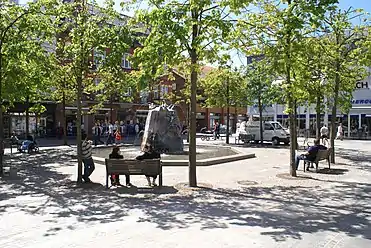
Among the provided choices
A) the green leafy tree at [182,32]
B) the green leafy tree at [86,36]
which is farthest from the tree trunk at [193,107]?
the green leafy tree at [86,36]

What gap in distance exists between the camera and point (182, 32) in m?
9.26

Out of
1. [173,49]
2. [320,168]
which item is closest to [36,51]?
[173,49]

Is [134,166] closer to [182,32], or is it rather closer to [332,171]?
[182,32]

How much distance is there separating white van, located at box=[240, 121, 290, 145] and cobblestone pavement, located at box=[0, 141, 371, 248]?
649 inches

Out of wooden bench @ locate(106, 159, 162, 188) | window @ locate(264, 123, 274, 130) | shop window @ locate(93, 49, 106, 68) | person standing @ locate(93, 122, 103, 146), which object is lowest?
wooden bench @ locate(106, 159, 162, 188)

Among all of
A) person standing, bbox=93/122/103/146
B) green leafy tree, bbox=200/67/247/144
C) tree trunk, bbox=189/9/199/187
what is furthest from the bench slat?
green leafy tree, bbox=200/67/247/144

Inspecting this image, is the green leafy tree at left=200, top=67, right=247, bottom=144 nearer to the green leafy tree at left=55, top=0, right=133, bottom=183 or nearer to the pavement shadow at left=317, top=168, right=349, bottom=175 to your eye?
the pavement shadow at left=317, top=168, right=349, bottom=175

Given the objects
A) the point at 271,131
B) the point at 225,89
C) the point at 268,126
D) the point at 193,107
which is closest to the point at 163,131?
the point at 193,107

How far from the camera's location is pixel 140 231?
6574 mm

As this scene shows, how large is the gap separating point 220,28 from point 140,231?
526cm

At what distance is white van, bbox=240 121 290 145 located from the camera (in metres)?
29.4

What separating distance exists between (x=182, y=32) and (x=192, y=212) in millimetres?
4087

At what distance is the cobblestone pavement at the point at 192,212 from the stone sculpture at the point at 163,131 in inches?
267

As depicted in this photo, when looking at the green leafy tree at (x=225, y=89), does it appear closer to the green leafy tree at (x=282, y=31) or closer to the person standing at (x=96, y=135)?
the person standing at (x=96, y=135)
